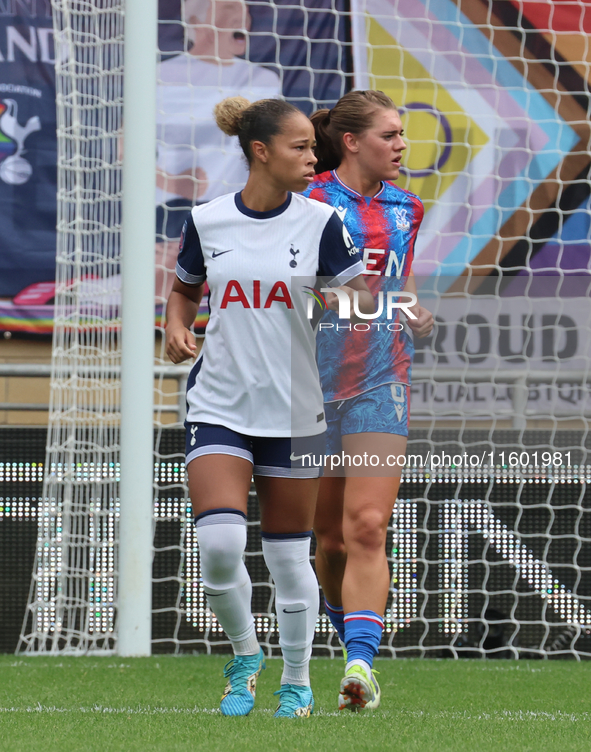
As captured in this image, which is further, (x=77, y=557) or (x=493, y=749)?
(x=77, y=557)

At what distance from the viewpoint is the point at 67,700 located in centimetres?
304

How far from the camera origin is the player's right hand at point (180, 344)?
8.41 ft

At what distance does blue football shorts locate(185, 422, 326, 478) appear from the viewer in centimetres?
253

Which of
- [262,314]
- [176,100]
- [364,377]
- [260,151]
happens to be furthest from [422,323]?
[176,100]

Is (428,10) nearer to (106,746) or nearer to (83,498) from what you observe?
(83,498)

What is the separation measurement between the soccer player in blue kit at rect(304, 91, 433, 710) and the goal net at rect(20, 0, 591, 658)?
52.3 inches

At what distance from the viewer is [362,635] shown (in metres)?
2.77

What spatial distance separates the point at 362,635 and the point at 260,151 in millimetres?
1287

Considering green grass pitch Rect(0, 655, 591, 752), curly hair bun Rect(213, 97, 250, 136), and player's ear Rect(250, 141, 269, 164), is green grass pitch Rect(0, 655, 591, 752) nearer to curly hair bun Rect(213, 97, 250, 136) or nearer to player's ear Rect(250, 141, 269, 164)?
player's ear Rect(250, 141, 269, 164)

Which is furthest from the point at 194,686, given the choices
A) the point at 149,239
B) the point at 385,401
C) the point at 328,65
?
the point at 328,65

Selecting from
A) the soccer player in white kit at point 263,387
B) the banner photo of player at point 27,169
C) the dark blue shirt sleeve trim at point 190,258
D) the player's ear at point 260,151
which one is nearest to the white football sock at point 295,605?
the soccer player in white kit at point 263,387

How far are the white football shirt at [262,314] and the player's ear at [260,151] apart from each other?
0.40 feet

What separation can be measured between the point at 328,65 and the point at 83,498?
9.13 feet

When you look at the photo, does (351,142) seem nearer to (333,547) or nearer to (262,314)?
(262,314)
